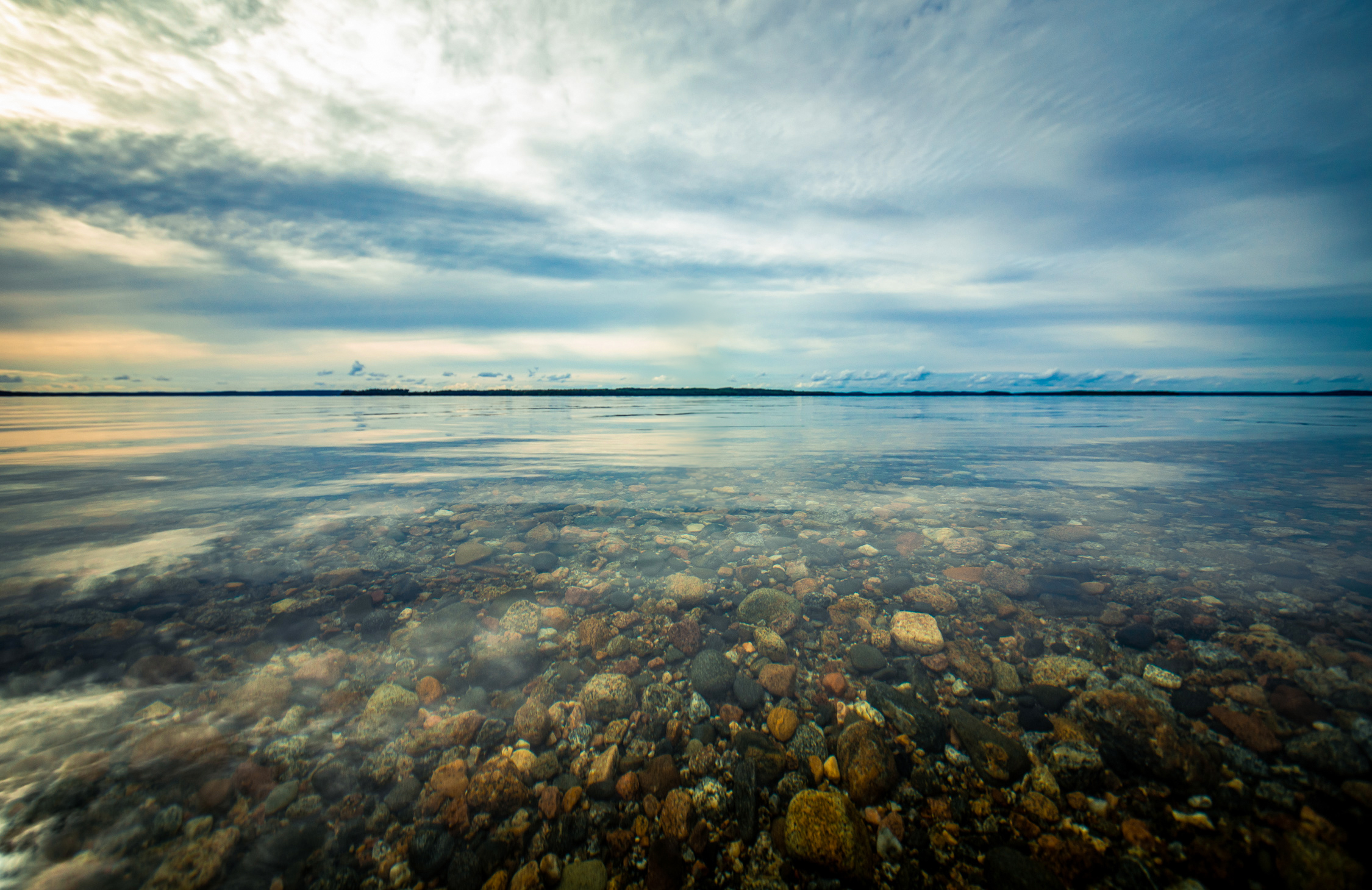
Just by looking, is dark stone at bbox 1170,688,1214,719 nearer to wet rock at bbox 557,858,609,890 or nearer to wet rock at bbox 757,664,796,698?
wet rock at bbox 757,664,796,698

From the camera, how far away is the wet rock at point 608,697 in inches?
120

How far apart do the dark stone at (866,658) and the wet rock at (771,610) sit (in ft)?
1.73

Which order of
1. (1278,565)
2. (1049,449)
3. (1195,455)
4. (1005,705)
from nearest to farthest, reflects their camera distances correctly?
(1005,705) → (1278,565) → (1195,455) → (1049,449)

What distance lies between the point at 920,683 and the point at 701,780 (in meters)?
1.67

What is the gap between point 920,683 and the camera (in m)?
3.28

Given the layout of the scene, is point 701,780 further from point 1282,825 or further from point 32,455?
point 32,455

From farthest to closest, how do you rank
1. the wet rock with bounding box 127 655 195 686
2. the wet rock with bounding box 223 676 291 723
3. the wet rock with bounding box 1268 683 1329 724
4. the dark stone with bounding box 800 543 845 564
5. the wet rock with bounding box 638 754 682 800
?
the dark stone with bounding box 800 543 845 564, the wet rock with bounding box 127 655 195 686, the wet rock with bounding box 223 676 291 723, the wet rock with bounding box 1268 683 1329 724, the wet rock with bounding box 638 754 682 800

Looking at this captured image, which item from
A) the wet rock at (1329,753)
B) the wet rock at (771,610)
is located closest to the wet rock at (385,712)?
the wet rock at (771,610)

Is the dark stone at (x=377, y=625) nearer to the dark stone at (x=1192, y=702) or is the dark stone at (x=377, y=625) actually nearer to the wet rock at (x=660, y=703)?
the wet rock at (x=660, y=703)

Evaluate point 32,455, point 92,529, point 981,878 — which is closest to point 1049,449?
point 981,878

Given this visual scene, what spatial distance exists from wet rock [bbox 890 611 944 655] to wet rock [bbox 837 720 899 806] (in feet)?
3.37

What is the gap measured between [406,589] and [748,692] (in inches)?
138

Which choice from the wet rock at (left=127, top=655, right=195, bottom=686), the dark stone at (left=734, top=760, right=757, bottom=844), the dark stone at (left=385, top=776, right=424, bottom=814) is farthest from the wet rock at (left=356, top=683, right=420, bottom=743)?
the dark stone at (left=734, top=760, right=757, bottom=844)

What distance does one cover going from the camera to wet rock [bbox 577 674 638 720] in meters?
3.06
